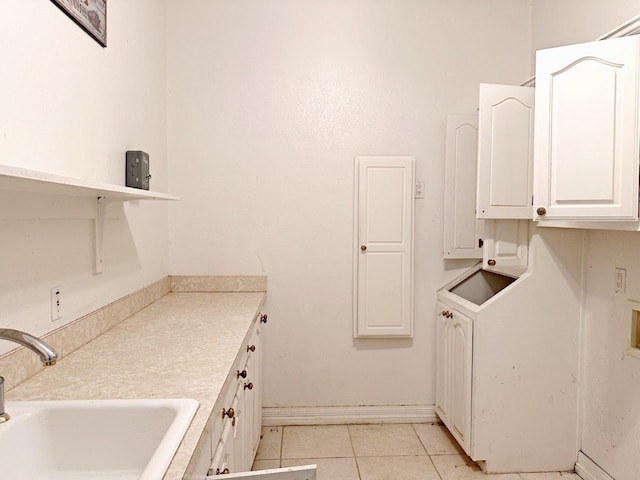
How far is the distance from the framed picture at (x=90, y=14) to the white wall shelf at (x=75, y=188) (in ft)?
2.09

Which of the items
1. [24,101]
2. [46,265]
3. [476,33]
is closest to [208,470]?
[46,265]

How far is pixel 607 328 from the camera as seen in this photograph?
214 centimetres

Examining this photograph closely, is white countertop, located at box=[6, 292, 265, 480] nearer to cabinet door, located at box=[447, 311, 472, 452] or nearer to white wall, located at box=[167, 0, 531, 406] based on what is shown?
white wall, located at box=[167, 0, 531, 406]

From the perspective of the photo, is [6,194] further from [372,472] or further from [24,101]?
[372,472]

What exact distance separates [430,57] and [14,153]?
7.82ft

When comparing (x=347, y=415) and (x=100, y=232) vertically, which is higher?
(x=100, y=232)

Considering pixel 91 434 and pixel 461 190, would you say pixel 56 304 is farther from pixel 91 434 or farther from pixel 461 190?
pixel 461 190

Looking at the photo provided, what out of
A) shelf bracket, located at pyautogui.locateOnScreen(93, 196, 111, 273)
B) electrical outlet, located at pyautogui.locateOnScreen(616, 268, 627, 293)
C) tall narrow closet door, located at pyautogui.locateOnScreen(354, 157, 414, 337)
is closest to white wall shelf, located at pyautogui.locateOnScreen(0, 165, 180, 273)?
shelf bracket, located at pyautogui.locateOnScreen(93, 196, 111, 273)

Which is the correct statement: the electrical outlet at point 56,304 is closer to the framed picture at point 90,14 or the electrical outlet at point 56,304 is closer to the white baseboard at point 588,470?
the framed picture at point 90,14

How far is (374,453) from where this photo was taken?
2.47 metres

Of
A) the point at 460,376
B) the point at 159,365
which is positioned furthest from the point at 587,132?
the point at 159,365

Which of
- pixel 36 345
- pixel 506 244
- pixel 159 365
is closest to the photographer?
pixel 36 345

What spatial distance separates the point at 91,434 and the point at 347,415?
2.03 metres

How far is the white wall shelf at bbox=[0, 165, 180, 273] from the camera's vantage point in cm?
83
